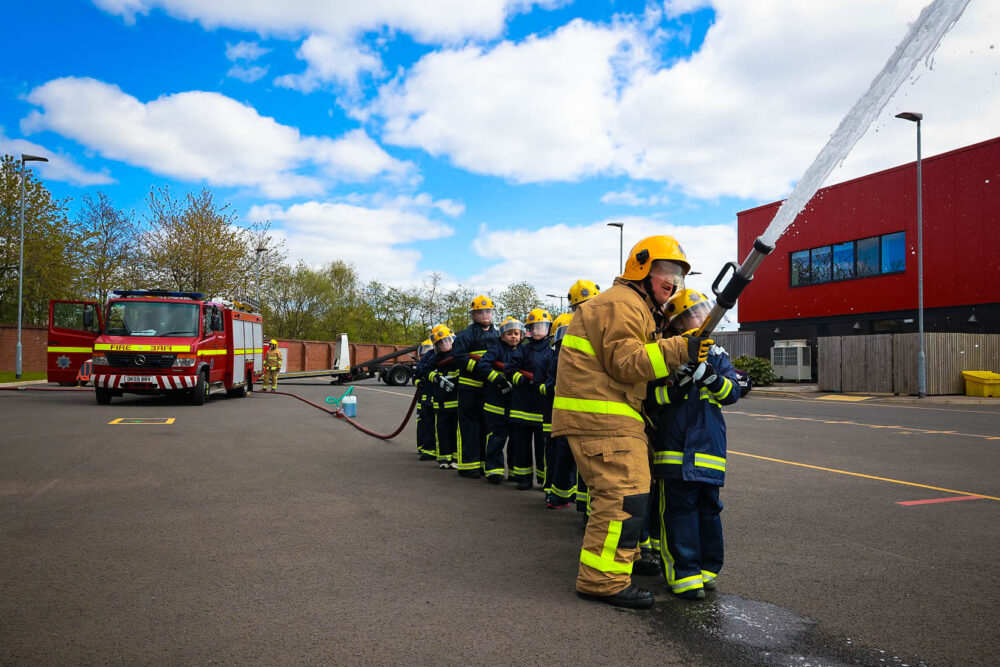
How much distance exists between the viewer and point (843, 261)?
30500 mm

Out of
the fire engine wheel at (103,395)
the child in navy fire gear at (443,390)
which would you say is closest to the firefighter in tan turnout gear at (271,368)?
the fire engine wheel at (103,395)

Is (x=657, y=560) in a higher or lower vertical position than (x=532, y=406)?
lower

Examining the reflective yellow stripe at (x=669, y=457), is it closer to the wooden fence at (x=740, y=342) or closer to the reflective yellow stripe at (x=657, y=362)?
the reflective yellow stripe at (x=657, y=362)

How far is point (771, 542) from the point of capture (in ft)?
17.1

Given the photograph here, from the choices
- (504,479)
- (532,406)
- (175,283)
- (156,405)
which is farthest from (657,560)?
(175,283)

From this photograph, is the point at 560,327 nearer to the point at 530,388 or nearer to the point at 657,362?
the point at 530,388

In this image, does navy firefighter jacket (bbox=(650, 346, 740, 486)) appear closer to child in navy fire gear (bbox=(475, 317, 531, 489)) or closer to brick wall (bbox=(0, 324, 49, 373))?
child in navy fire gear (bbox=(475, 317, 531, 489))

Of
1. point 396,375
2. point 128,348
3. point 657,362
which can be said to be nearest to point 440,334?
point 657,362

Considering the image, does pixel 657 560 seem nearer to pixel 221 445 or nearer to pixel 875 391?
pixel 221 445

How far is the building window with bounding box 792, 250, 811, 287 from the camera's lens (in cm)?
3225

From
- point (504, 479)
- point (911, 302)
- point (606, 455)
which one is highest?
point (911, 302)

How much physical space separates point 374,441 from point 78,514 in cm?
565

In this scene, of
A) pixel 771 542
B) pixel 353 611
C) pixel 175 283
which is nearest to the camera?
pixel 353 611

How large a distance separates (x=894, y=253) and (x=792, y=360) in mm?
6389
